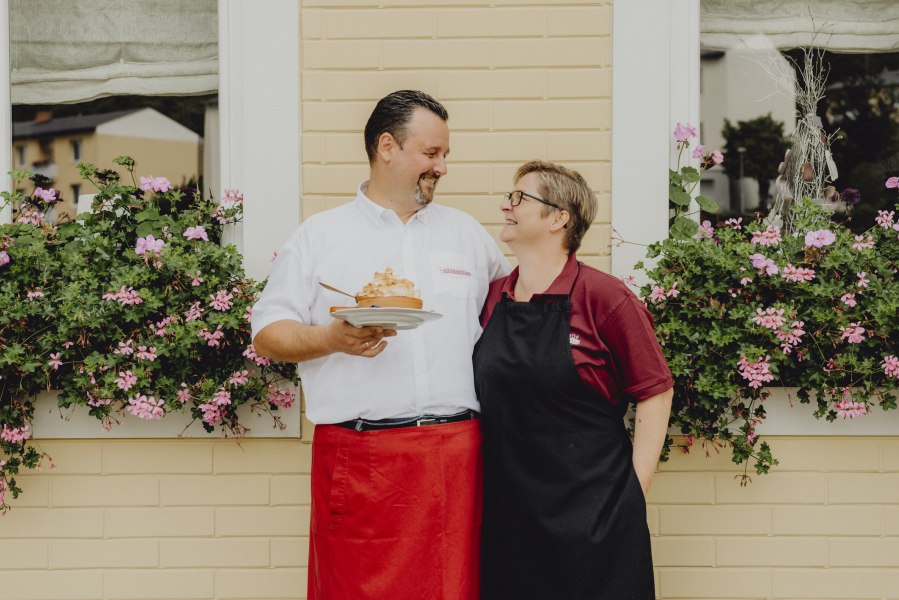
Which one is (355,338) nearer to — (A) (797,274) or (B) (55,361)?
(B) (55,361)

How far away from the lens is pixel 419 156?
2922mm

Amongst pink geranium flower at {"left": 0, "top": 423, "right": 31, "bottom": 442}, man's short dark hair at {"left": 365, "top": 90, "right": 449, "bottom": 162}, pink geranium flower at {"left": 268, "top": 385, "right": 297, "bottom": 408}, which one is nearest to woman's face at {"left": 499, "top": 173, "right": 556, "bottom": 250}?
man's short dark hair at {"left": 365, "top": 90, "right": 449, "bottom": 162}

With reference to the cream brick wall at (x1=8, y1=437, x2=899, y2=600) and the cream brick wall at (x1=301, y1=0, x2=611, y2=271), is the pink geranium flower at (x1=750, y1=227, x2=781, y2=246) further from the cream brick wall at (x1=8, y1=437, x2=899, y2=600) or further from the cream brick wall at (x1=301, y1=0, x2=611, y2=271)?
the cream brick wall at (x1=8, y1=437, x2=899, y2=600)

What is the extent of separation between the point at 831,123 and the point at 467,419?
82.5 inches

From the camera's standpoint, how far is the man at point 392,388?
2762 mm

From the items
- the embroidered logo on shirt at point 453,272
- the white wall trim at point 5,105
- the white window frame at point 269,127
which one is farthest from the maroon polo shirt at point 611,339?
the white wall trim at point 5,105

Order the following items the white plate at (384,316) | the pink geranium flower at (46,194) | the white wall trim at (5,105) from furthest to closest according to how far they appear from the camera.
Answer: the white wall trim at (5,105)
the pink geranium flower at (46,194)
the white plate at (384,316)

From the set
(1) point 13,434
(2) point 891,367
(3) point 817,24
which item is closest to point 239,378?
(1) point 13,434

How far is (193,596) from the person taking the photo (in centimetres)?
357

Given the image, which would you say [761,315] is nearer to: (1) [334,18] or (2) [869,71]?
(2) [869,71]

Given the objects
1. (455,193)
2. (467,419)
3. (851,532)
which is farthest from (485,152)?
(851,532)

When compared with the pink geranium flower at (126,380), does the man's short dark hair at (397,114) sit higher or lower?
higher

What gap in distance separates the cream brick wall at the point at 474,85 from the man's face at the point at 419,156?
2.06 feet

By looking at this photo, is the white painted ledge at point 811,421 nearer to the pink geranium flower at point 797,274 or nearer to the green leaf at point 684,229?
the pink geranium flower at point 797,274
